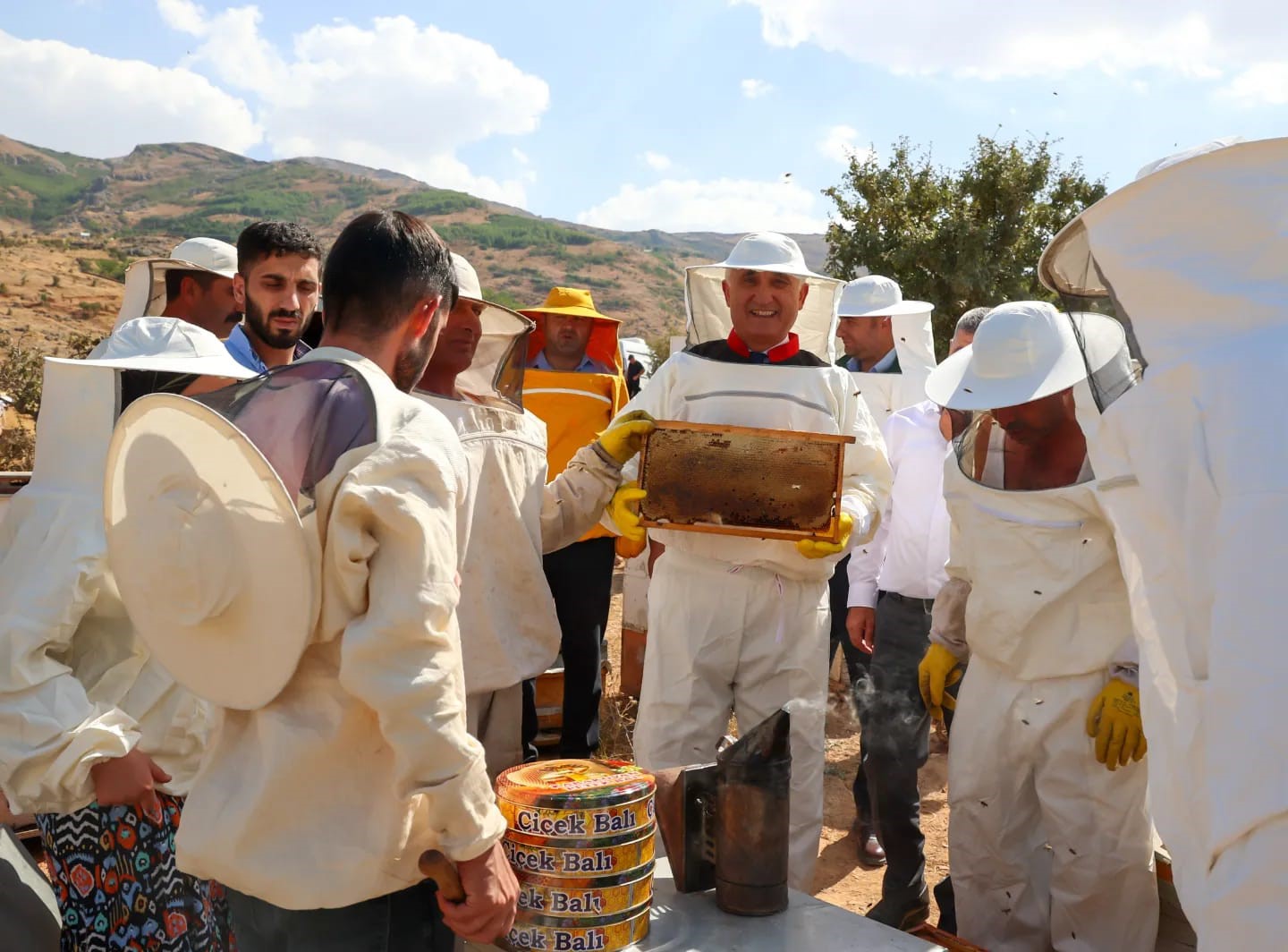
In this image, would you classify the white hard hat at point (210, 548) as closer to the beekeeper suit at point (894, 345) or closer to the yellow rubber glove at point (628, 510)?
the yellow rubber glove at point (628, 510)

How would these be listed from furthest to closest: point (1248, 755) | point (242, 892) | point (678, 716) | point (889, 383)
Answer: point (889, 383), point (678, 716), point (242, 892), point (1248, 755)

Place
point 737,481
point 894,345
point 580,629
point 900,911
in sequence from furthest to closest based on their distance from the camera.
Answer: point 894,345, point 580,629, point 900,911, point 737,481

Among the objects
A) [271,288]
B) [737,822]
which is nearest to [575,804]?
[737,822]

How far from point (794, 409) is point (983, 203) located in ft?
45.3

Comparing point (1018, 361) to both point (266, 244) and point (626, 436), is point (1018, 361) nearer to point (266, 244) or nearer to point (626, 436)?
point (626, 436)

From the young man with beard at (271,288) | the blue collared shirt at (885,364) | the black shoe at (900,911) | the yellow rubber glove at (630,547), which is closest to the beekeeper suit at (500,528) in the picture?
the yellow rubber glove at (630,547)

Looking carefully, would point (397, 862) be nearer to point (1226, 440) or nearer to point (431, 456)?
point (431, 456)

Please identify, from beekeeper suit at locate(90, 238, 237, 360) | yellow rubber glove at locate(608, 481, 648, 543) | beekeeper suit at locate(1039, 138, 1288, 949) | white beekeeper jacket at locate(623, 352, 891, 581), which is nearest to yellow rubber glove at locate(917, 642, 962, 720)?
white beekeeper jacket at locate(623, 352, 891, 581)

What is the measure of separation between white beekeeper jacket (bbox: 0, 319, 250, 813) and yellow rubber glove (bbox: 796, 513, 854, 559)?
1898 millimetres

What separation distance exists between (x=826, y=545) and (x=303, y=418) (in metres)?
2.18

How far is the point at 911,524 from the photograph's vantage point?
4.53 meters

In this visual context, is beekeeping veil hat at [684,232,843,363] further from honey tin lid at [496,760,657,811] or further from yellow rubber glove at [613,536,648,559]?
honey tin lid at [496,760,657,811]

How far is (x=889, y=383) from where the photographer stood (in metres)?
5.82

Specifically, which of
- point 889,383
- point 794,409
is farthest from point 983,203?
point 794,409
